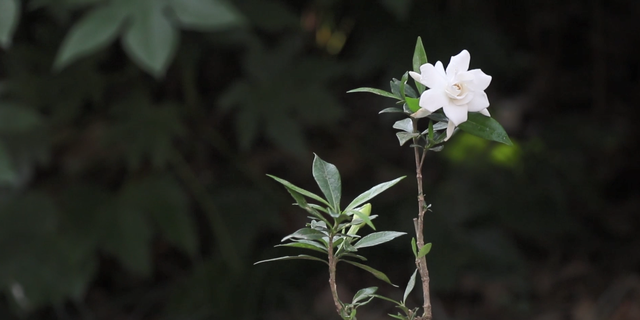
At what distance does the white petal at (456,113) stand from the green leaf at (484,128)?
0.08 ft

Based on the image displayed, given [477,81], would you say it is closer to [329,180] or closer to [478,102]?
[478,102]

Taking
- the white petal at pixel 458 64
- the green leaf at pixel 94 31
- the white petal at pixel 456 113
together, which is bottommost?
the green leaf at pixel 94 31

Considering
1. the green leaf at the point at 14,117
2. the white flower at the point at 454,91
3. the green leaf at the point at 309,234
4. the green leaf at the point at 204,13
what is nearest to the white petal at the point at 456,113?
the white flower at the point at 454,91

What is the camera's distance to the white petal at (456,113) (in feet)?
1.34

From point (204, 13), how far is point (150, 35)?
4.4 inches

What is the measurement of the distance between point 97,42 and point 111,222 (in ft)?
1.90

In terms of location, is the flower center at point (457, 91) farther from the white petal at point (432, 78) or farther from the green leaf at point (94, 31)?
the green leaf at point (94, 31)

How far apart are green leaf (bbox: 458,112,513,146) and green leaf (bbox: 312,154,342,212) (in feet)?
0.30

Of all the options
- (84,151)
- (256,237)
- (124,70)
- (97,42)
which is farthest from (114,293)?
(97,42)

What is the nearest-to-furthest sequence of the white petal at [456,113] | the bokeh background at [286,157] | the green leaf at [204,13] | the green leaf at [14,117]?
the white petal at [456,113]
the green leaf at [204,13]
the green leaf at [14,117]
the bokeh background at [286,157]

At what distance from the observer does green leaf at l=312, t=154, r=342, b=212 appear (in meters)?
0.47

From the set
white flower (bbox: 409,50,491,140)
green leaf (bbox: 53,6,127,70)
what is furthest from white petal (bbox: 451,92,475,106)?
green leaf (bbox: 53,6,127,70)

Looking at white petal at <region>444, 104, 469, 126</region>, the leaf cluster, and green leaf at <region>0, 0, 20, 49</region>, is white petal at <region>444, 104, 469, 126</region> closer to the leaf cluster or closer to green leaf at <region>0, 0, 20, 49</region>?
the leaf cluster

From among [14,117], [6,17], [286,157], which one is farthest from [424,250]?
[286,157]
